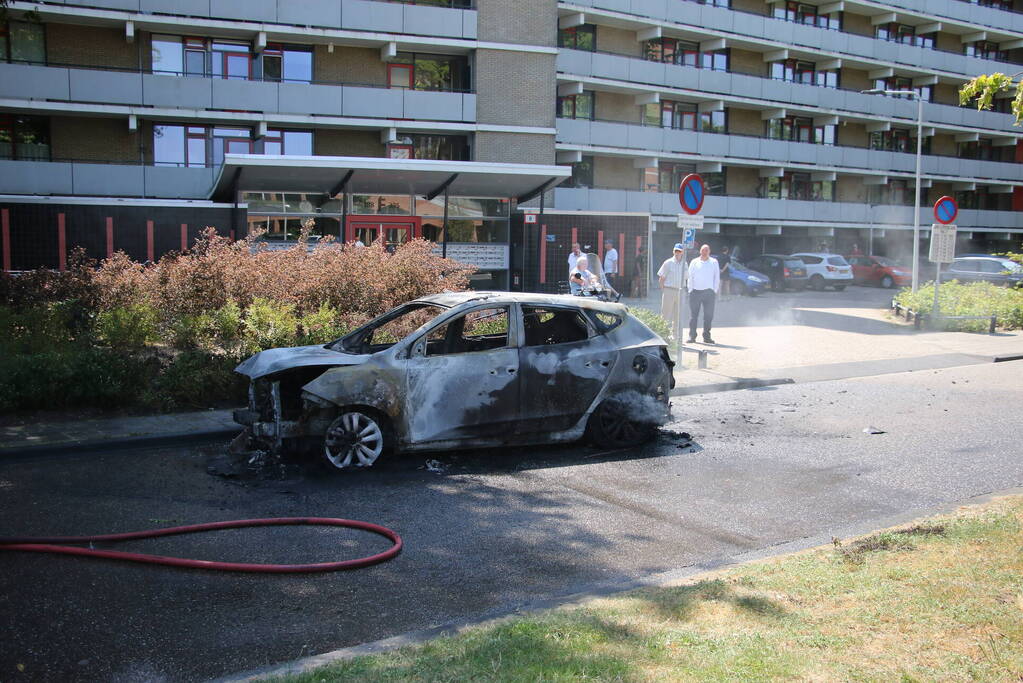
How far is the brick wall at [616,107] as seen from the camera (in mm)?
40541

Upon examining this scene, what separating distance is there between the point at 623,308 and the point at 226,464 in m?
4.20

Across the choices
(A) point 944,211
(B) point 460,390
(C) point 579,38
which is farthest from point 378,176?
(C) point 579,38

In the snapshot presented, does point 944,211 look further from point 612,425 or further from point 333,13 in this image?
point 333,13

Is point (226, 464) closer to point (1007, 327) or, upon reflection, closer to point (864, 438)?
point (864, 438)

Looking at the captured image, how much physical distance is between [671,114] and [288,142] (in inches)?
749

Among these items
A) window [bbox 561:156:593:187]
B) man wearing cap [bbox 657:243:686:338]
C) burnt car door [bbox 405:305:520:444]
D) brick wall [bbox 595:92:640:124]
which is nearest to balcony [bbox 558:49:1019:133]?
brick wall [bbox 595:92:640:124]

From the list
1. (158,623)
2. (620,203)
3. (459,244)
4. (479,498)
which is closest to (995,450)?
(479,498)

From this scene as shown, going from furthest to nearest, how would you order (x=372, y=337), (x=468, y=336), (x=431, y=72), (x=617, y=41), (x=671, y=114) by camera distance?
(x=671, y=114), (x=617, y=41), (x=431, y=72), (x=468, y=336), (x=372, y=337)

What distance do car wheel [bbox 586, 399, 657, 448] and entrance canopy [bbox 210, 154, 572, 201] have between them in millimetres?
13532

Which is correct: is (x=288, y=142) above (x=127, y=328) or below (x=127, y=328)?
above

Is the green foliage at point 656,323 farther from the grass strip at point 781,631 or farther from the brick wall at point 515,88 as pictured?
the brick wall at point 515,88

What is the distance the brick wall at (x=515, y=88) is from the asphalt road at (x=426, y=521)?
81.1 ft

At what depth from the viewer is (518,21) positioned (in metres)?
33.9

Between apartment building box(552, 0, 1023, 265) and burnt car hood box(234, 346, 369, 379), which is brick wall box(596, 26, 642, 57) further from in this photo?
burnt car hood box(234, 346, 369, 379)
